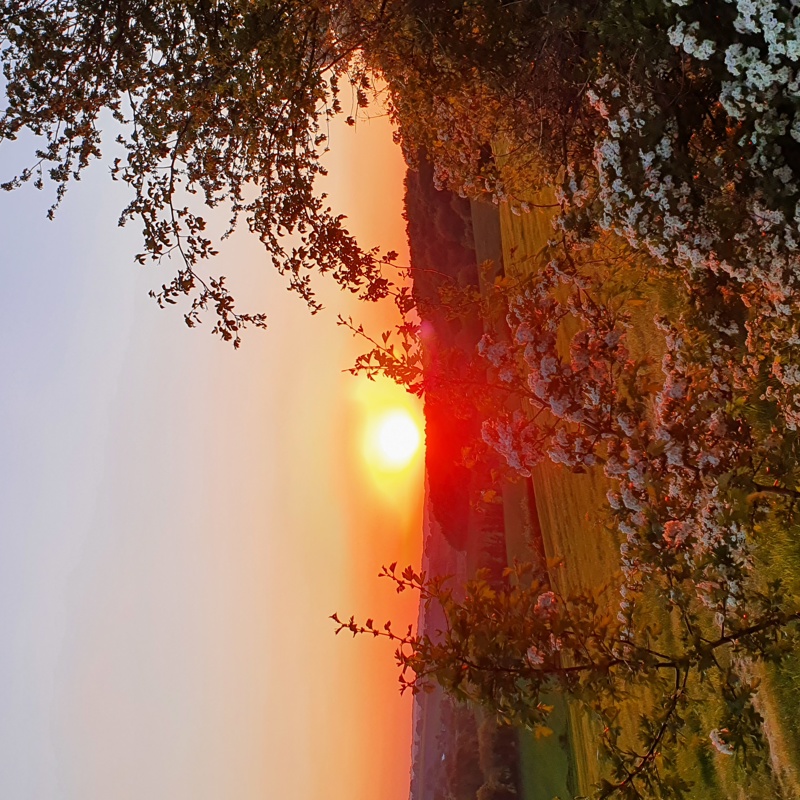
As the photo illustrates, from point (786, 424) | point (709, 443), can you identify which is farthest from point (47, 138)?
point (786, 424)

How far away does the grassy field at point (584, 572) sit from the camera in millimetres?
7520

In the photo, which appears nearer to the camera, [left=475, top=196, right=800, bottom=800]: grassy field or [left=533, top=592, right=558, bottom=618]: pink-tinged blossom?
[left=533, top=592, right=558, bottom=618]: pink-tinged blossom

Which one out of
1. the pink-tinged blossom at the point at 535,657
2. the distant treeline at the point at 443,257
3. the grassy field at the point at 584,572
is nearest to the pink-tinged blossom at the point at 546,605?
the pink-tinged blossom at the point at 535,657

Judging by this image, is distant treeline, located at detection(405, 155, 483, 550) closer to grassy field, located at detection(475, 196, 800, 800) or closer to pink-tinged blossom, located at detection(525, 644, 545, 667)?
grassy field, located at detection(475, 196, 800, 800)

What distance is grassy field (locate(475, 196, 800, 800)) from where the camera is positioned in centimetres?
752

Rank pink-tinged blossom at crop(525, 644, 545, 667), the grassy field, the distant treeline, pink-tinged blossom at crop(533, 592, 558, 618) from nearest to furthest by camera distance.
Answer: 1. pink-tinged blossom at crop(525, 644, 545, 667)
2. pink-tinged blossom at crop(533, 592, 558, 618)
3. the grassy field
4. the distant treeline

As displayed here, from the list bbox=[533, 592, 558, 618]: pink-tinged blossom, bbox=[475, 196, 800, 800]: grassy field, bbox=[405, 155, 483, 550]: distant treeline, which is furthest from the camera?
bbox=[405, 155, 483, 550]: distant treeline

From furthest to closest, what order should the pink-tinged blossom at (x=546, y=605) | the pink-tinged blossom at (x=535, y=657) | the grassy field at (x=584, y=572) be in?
1. the grassy field at (x=584, y=572)
2. the pink-tinged blossom at (x=546, y=605)
3. the pink-tinged blossom at (x=535, y=657)

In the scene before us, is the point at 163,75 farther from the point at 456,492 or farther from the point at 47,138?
the point at 456,492

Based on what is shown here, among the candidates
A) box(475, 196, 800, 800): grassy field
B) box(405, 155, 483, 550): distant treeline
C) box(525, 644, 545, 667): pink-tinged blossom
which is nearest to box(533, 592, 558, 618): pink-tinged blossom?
box(525, 644, 545, 667): pink-tinged blossom

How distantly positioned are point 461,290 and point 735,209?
2.88 meters

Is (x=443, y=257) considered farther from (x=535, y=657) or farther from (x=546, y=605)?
(x=535, y=657)

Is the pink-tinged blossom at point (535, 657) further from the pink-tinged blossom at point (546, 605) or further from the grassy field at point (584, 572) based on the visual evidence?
the grassy field at point (584, 572)

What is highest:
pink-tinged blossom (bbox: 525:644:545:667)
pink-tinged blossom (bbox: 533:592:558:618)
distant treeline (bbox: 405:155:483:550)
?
distant treeline (bbox: 405:155:483:550)
